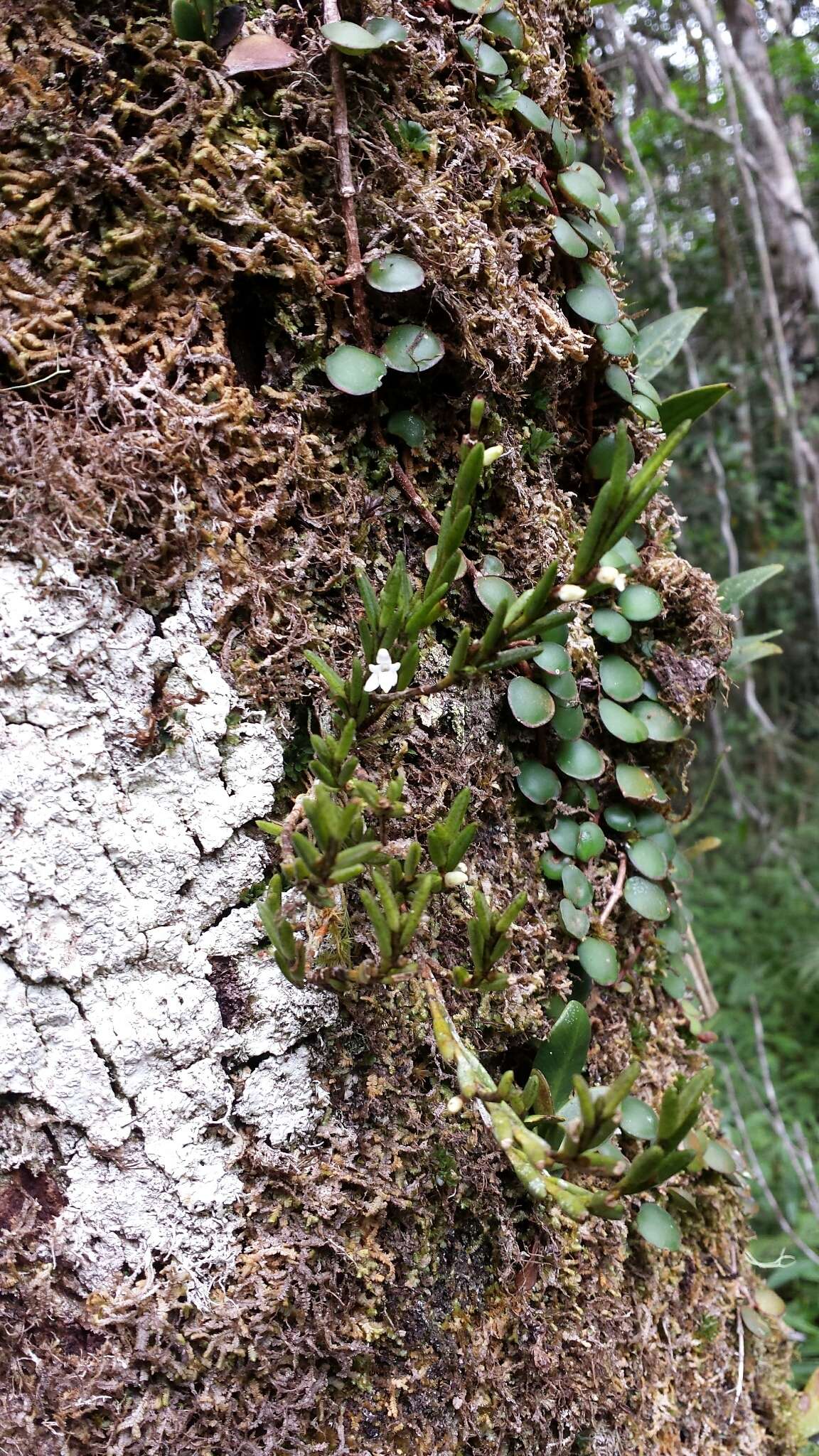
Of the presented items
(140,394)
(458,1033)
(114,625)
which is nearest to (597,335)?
(140,394)

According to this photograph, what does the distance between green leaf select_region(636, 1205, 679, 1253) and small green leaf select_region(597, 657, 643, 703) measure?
0.63m

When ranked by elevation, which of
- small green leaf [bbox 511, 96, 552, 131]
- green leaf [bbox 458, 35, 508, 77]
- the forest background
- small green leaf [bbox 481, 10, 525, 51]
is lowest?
the forest background

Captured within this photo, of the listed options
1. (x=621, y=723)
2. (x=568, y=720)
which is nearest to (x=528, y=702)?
(x=568, y=720)

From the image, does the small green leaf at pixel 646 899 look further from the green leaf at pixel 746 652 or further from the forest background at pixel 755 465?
the forest background at pixel 755 465

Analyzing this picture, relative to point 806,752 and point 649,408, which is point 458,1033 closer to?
point 649,408

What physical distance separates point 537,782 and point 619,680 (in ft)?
0.65

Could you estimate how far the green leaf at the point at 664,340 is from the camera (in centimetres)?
150

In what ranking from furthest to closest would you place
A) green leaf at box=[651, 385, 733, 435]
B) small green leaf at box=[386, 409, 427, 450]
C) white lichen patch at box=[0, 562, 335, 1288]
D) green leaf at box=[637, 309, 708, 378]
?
green leaf at box=[637, 309, 708, 378], green leaf at box=[651, 385, 733, 435], small green leaf at box=[386, 409, 427, 450], white lichen patch at box=[0, 562, 335, 1288]

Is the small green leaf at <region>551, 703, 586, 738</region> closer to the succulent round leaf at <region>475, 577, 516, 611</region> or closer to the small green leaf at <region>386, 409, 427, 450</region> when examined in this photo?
the succulent round leaf at <region>475, 577, 516, 611</region>

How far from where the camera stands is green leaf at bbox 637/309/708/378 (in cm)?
150

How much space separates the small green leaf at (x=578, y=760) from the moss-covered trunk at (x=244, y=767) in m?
0.08

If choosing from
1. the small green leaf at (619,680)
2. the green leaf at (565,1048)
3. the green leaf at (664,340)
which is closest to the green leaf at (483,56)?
the green leaf at (664,340)

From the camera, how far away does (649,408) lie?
3.93 ft

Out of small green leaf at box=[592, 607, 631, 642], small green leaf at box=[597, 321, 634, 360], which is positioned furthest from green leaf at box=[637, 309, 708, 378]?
small green leaf at box=[592, 607, 631, 642]
